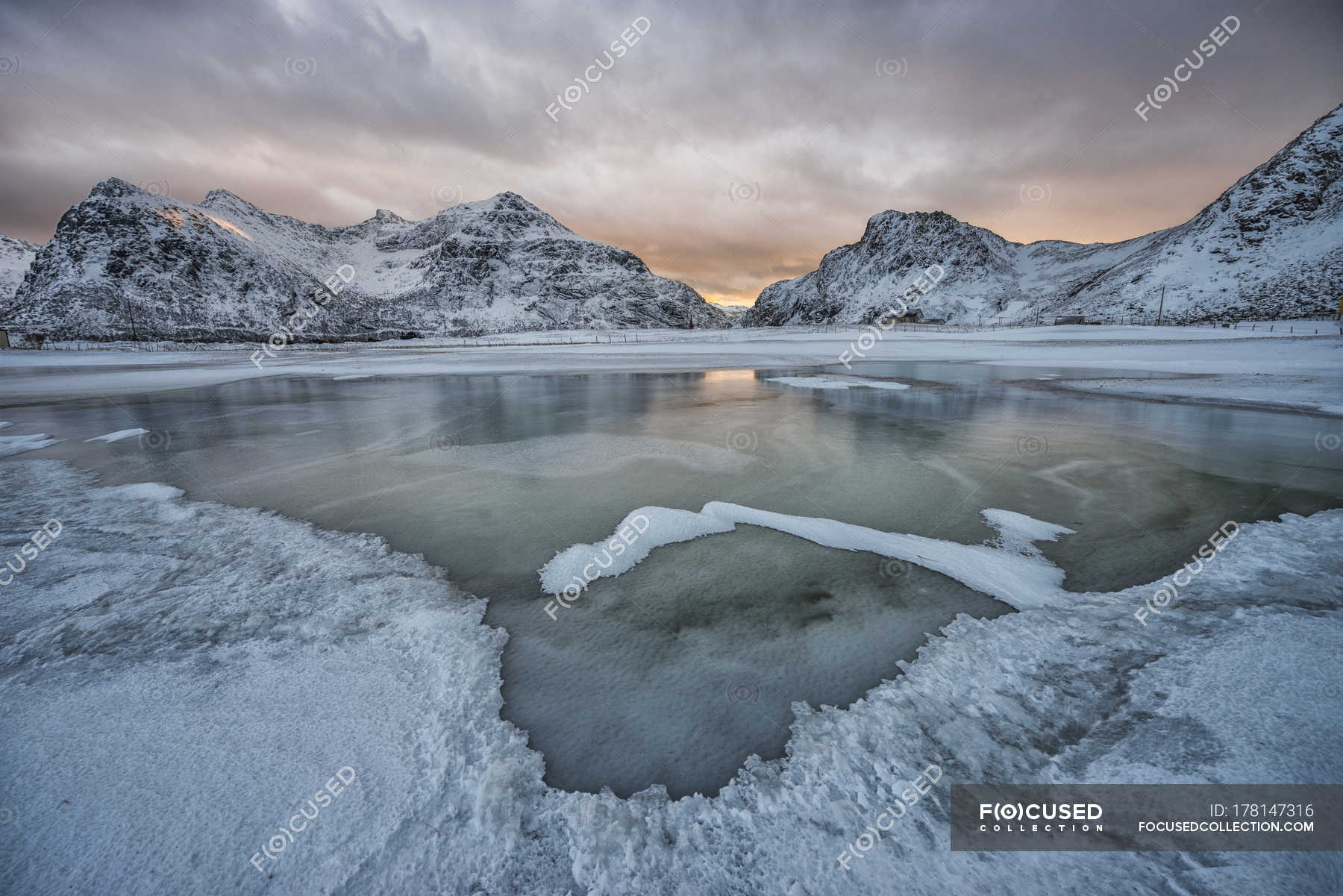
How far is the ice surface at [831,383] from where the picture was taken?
19297mm

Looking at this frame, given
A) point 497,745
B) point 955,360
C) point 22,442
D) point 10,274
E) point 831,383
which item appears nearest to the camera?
point 497,745

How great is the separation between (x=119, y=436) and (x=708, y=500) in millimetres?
12716

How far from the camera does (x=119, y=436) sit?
10.6m

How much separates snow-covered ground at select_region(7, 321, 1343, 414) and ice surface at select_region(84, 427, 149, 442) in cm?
1204

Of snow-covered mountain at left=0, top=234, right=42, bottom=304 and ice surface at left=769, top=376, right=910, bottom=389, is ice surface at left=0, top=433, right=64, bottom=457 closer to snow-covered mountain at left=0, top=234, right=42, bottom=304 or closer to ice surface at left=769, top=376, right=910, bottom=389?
ice surface at left=769, top=376, right=910, bottom=389

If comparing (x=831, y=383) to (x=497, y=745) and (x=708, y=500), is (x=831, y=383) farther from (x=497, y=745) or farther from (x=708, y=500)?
(x=497, y=745)

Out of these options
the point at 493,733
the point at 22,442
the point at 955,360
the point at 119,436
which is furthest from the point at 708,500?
the point at 955,360

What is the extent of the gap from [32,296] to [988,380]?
16110 centimetres

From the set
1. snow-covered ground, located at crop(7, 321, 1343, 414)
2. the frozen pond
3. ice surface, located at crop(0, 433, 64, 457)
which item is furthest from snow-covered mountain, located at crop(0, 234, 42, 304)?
the frozen pond

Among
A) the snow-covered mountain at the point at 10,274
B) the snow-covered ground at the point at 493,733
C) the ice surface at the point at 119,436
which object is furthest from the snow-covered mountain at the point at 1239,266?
the snow-covered mountain at the point at 10,274

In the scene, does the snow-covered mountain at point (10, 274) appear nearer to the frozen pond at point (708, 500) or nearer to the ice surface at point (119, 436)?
the ice surface at point (119, 436)

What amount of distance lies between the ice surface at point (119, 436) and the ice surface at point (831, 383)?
61.6 ft

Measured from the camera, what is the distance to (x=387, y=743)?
263 cm

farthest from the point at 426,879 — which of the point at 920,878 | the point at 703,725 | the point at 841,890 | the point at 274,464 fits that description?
the point at 274,464
